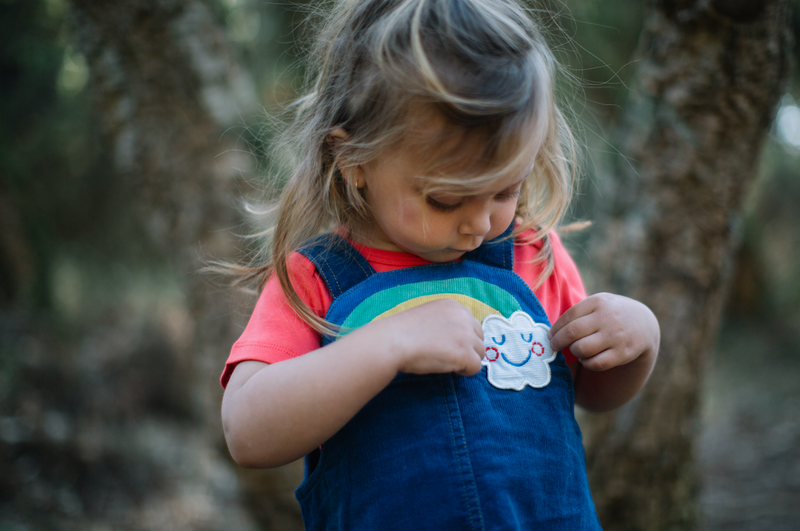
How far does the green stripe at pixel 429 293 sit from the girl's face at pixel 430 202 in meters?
0.07

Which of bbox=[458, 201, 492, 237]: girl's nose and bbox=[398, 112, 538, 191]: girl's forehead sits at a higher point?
bbox=[398, 112, 538, 191]: girl's forehead

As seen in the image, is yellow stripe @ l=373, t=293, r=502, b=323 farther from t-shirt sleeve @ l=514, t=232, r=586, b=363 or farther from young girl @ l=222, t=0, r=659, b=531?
t-shirt sleeve @ l=514, t=232, r=586, b=363

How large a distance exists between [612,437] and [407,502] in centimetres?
133

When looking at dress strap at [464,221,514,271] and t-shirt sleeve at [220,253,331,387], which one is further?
dress strap at [464,221,514,271]

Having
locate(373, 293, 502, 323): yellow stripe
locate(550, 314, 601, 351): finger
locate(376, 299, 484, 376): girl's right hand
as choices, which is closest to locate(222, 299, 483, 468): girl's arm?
locate(376, 299, 484, 376): girl's right hand

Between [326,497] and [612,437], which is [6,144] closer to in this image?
[326,497]

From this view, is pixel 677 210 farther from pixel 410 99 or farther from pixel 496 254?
pixel 410 99

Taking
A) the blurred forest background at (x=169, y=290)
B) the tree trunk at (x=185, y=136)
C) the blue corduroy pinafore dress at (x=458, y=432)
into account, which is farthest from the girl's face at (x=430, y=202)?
the tree trunk at (x=185, y=136)

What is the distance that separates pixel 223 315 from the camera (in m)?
2.00

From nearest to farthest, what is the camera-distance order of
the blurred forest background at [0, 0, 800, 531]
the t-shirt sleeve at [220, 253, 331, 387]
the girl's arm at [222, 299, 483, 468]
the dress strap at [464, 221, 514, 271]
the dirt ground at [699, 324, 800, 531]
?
the girl's arm at [222, 299, 483, 468] < the t-shirt sleeve at [220, 253, 331, 387] < the dress strap at [464, 221, 514, 271] < the blurred forest background at [0, 0, 800, 531] < the dirt ground at [699, 324, 800, 531]

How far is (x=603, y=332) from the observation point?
974 millimetres

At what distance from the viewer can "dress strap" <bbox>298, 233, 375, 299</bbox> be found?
3.23 ft

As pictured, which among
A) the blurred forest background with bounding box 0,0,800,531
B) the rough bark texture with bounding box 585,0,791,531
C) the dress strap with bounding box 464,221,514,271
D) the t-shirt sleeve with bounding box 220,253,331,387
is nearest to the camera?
the t-shirt sleeve with bounding box 220,253,331,387

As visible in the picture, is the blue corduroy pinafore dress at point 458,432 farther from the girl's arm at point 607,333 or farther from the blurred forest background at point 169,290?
the blurred forest background at point 169,290
